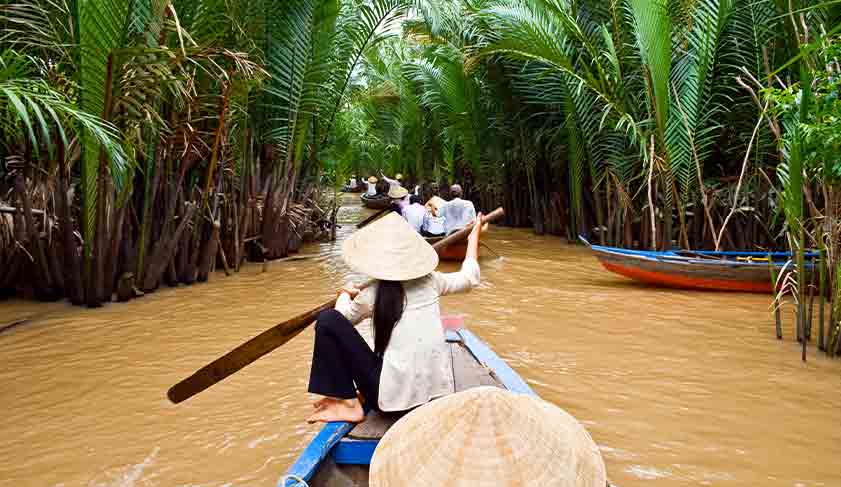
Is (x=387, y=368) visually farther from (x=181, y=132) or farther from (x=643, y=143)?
(x=643, y=143)

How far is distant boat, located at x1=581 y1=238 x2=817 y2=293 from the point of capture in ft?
21.1

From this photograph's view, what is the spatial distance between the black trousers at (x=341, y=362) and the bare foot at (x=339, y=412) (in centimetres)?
3

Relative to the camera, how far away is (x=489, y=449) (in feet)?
3.87

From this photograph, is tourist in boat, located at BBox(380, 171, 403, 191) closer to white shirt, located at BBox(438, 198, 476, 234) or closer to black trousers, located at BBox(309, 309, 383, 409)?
white shirt, located at BBox(438, 198, 476, 234)

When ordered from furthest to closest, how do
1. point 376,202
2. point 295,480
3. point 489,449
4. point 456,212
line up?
1. point 376,202
2. point 456,212
3. point 295,480
4. point 489,449

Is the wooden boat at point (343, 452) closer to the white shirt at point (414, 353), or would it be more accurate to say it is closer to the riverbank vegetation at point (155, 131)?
the white shirt at point (414, 353)

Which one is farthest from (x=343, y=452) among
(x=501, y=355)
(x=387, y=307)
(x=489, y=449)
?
(x=501, y=355)

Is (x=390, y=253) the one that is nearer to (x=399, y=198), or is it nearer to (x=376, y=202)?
(x=399, y=198)

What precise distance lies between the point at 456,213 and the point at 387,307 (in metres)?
6.41

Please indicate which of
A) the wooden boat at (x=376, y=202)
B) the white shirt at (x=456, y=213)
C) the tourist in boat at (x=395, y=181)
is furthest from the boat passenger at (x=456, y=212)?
the wooden boat at (x=376, y=202)

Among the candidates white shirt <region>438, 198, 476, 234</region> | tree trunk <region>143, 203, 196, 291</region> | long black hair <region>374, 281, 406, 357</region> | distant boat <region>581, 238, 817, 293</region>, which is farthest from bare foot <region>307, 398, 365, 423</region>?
white shirt <region>438, 198, 476, 234</region>

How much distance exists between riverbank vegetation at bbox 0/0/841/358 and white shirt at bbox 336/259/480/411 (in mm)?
1678

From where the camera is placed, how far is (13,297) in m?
5.89

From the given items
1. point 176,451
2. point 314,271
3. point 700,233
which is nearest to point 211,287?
point 314,271
